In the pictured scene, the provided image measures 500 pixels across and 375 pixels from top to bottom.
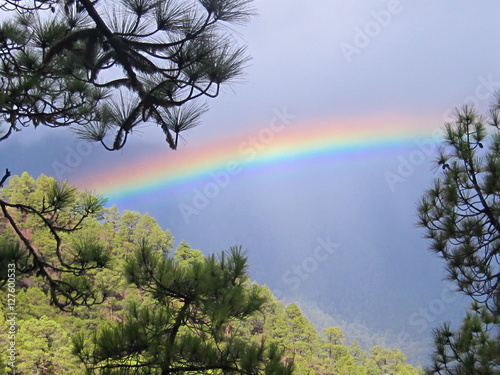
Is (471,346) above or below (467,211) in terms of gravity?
below

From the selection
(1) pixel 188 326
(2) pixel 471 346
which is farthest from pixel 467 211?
(1) pixel 188 326

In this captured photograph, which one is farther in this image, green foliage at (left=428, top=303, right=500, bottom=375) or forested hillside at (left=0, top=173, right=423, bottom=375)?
green foliage at (left=428, top=303, right=500, bottom=375)

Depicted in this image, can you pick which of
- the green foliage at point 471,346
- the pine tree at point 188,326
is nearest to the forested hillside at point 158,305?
the pine tree at point 188,326

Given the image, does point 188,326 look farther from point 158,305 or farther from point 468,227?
point 468,227

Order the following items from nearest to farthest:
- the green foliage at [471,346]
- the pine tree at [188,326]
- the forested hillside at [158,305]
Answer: the forested hillside at [158,305]
the pine tree at [188,326]
the green foliage at [471,346]

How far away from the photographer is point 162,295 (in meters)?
1.76

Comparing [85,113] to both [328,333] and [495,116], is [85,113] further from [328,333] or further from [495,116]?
[328,333]

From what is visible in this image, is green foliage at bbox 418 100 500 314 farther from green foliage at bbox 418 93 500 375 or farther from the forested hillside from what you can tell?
the forested hillside

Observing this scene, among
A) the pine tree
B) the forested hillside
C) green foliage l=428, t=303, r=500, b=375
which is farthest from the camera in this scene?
green foliage l=428, t=303, r=500, b=375

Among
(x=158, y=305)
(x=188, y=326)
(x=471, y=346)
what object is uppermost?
(x=158, y=305)

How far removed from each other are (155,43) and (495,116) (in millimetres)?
1950

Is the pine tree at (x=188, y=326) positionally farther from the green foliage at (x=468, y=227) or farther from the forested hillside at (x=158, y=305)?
the green foliage at (x=468, y=227)

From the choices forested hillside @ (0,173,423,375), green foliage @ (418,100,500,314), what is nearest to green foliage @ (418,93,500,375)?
green foliage @ (418,100,500,314)

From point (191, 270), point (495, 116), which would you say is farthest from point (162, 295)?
point (495, 116)
